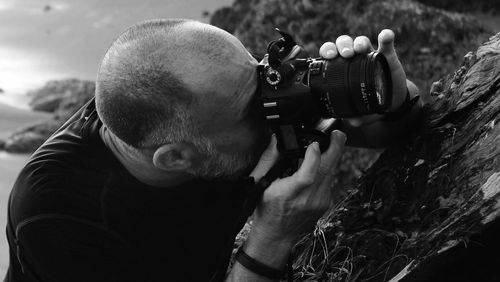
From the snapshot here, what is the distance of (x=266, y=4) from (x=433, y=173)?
357 cm

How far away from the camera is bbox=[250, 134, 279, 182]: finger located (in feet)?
6.32

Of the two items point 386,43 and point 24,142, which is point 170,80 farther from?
point 24,142

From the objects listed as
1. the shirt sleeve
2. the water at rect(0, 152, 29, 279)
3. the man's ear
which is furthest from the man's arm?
the water at rect(0, 152, 29, 279)

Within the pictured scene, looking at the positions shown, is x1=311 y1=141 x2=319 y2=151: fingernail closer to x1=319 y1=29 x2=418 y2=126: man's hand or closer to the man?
the man

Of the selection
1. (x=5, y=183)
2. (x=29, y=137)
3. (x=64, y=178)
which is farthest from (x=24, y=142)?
(x=64, y=178)

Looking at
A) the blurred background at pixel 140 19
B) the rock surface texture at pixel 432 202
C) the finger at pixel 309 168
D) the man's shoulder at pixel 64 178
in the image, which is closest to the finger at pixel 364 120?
the rock surface texture at pixel 432 202

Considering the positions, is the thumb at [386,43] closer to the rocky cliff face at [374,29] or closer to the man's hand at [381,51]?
the man's hand at [381,51]

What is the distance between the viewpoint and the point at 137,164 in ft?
6.60

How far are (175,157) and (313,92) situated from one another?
359mm

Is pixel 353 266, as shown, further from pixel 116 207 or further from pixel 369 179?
pixel 116 207

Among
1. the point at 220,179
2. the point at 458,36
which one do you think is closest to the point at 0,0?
the point at 458,36

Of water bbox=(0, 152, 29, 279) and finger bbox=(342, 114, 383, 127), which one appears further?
water bbox=(0, 152, 29, 279)

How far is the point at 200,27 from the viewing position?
1.87 meters

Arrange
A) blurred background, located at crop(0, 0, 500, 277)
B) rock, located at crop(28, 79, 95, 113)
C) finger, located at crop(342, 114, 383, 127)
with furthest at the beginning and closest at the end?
rock, located at crop(28, 79, 95, 113), blurred background, located at crop(0, 0, 500, 277), finger, located at crop(342, 114, 383, 127)
